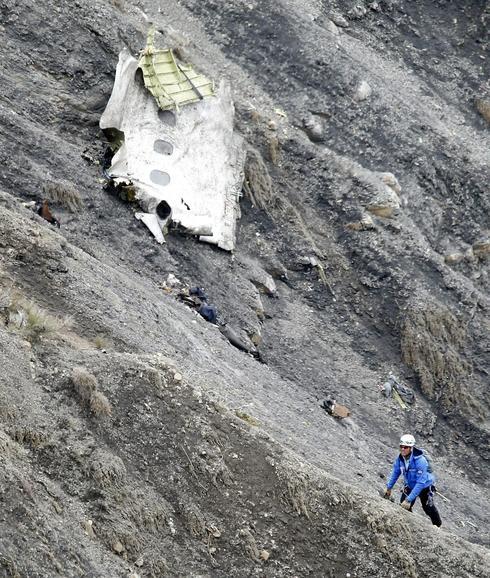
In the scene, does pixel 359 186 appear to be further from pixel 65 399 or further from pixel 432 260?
pixel 65 399

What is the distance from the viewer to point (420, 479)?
12734 mm

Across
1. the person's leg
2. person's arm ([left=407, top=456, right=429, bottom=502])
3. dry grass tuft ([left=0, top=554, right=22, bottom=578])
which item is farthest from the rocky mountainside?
the person's leg

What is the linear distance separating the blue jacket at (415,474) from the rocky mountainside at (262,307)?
610mm

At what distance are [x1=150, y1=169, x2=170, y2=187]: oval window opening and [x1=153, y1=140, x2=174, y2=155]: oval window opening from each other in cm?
62

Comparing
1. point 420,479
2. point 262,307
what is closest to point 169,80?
point 262,307

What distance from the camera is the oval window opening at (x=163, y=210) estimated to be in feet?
65.3

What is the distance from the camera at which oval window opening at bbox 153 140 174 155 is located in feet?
68.6

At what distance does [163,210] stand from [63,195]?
2269 millimetres

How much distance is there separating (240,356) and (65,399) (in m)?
6.80

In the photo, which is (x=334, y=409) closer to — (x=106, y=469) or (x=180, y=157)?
(x=180, y=157)

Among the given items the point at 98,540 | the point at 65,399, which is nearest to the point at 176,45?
the point at 65,399

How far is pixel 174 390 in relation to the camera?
1204cm

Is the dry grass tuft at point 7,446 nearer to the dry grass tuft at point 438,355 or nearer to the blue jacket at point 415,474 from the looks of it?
the blue jacket at point 415,474

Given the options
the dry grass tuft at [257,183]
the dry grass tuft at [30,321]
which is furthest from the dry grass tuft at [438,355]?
the dry grass tuft at [30,321]
